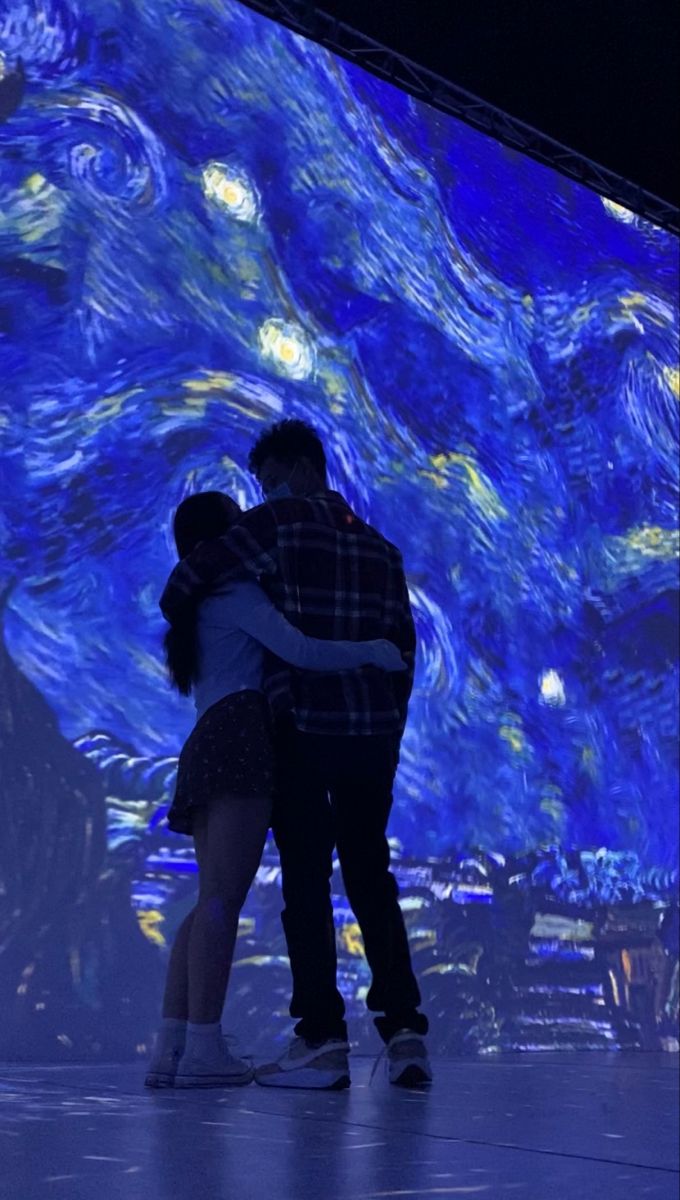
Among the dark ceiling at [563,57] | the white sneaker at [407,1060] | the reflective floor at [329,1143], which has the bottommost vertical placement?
the reflective floor at [329,1143]

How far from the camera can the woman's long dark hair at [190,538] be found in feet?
7.71

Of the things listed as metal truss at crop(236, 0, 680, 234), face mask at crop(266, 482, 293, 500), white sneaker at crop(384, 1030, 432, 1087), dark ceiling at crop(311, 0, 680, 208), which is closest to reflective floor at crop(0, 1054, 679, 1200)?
white sneaker at crop(384, 1030, 432, 1087)

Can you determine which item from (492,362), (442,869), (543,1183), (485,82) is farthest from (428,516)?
(543,1183)

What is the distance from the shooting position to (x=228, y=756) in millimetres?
2230

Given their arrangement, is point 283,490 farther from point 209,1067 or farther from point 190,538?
point 209,1067

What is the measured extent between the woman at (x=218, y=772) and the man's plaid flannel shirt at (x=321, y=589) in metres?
0.04

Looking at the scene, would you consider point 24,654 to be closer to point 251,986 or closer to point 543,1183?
point 251,986

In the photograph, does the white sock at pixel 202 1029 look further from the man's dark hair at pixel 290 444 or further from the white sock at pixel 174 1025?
the man's dark hair at pixel 290 444

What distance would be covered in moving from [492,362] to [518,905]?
5.48 feet

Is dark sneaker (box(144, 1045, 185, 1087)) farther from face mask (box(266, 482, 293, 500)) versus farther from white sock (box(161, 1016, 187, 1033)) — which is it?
face mask (box(266, 482, 293, 500))

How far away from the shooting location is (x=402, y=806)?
3871 millimetres

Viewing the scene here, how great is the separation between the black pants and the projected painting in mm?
1007

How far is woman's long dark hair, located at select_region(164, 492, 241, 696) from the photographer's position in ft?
7.71

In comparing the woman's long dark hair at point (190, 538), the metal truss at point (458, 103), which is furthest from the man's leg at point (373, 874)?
the metal truss at point (458, 103)
